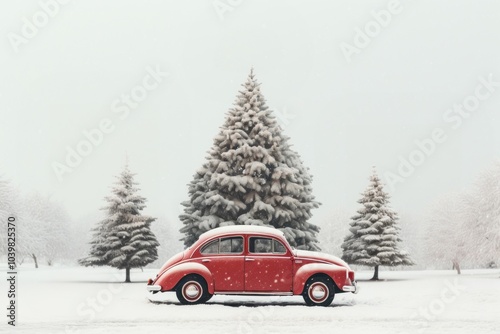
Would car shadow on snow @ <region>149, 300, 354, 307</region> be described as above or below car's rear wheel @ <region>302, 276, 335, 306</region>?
below

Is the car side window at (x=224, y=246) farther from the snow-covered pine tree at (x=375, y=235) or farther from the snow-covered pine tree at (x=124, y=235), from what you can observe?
the snow-covered pine tree at (x=375, y=235)

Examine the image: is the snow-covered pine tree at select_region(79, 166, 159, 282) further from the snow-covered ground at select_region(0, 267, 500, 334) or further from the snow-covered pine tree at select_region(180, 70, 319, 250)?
the snow-covered ground at select_region(0, 267, 500, 334)

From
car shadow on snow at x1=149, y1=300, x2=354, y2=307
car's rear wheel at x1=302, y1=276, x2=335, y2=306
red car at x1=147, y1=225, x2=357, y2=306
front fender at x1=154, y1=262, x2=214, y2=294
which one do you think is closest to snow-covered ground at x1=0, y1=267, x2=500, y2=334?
car shadow on snow at x1=149, y1=300, x2=354, y2=307

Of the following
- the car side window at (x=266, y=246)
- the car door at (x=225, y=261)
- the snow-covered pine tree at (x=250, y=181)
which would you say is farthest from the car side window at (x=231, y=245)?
the snow-covered pine tree at (x=250, y=181)

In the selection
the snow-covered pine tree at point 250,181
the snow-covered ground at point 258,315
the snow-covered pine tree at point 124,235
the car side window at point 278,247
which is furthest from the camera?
the snow-covered pine tree at point 124,235

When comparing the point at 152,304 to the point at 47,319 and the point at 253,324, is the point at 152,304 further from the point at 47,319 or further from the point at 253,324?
the point at 253,324

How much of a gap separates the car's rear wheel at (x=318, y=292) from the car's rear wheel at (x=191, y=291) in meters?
2.44

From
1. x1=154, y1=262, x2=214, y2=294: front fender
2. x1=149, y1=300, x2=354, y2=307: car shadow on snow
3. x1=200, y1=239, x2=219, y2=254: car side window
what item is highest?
x1=200, y1=239, x2=219, y2=254: car side window

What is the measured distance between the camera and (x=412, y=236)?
6944 centimetres

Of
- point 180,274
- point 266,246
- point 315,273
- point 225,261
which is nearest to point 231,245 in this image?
point 225,261

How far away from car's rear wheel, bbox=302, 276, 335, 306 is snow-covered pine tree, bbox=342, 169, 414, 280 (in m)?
18.5

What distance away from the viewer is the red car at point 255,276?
45.9 feet

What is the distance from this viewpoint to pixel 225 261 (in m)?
14.2

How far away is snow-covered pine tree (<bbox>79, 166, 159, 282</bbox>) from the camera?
28.8 m
